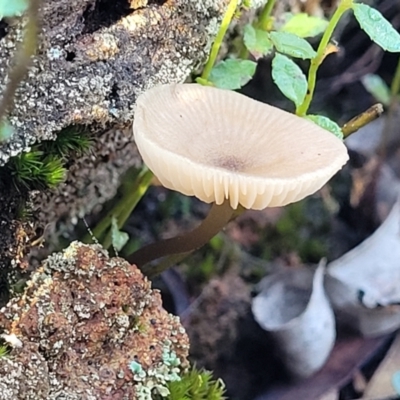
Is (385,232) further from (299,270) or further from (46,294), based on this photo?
(46,294)

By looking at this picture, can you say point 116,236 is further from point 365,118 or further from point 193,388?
point 365,118

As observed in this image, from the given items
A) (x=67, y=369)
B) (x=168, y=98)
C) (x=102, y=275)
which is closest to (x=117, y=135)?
(x=168, y=98)

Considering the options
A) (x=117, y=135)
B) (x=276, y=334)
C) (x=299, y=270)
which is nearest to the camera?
(x=117, y=135)

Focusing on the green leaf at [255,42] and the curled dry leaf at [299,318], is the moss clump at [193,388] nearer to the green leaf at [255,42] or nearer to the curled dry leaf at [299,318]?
the curled dry leaf at [299,318]

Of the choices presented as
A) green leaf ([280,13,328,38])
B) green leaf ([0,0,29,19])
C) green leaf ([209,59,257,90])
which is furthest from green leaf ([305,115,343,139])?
green leaf ([0,0,29,19])

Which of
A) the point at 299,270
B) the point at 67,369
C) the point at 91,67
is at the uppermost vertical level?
the point at 91,67

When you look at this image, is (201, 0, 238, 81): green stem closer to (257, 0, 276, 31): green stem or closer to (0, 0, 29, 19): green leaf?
(257, 0, 276, 31): green stem
